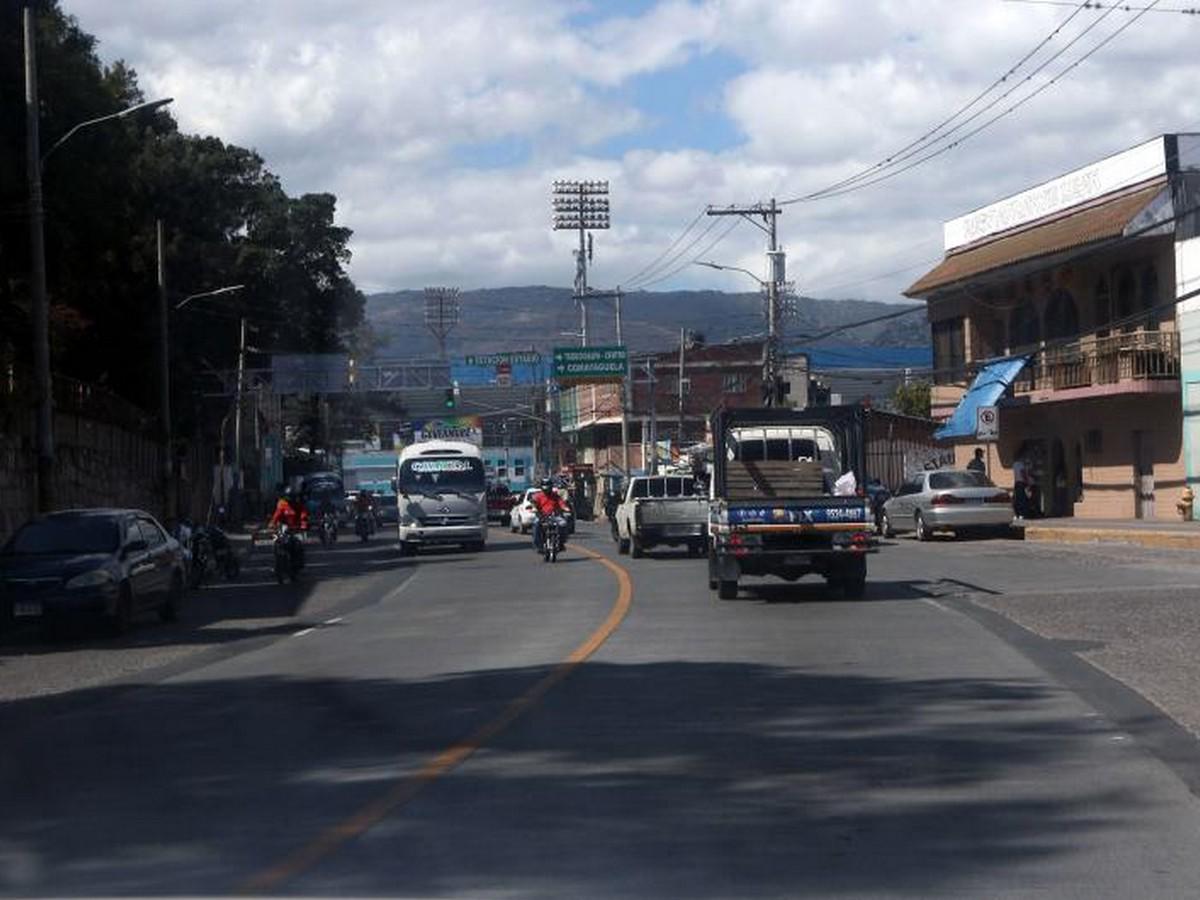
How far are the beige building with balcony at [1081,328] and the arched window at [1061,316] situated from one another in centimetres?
5

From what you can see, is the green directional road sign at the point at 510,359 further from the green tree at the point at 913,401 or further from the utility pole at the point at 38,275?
the utility pole at the point at 38,275

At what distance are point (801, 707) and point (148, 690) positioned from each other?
6.28m

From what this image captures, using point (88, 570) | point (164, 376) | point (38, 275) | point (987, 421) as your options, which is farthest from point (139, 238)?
point (88, 570)

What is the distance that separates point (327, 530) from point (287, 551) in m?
20.3

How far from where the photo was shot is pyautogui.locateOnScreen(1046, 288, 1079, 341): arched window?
4828 centimetres

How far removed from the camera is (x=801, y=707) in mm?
13977

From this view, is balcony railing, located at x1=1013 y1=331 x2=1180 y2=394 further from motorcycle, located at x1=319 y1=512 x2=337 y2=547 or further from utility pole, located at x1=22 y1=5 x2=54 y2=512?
utility pole, located at x1=22 y1=5 x2=54 y2=512

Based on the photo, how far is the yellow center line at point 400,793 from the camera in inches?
336

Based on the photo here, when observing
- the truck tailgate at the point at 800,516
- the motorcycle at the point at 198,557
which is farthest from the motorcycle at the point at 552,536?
the truck tailgate at the point at 800,516

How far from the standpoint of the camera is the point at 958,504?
41844mm

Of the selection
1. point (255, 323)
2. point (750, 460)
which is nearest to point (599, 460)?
point (255, 323)

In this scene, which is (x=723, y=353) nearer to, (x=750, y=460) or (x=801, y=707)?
(x=750, y=460)

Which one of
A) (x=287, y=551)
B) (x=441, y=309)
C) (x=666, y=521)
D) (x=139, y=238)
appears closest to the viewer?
(x=287, y=551)

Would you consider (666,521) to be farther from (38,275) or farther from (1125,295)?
(1125,295)
